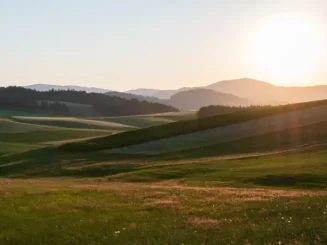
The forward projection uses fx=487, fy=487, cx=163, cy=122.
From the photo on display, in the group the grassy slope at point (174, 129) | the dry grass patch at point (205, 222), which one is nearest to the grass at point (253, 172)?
the dry grass patch at point (205, 222)

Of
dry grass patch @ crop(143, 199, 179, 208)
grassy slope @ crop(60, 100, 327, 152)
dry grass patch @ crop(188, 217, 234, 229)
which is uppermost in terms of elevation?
grassy slope @ crop(60, 100, 327, 152)

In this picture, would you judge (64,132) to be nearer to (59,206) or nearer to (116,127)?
(116,127)

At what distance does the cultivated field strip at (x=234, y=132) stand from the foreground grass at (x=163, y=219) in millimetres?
51907

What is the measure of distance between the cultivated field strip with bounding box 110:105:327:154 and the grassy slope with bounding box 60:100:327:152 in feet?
8.51

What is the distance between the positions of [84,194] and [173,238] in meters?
16.5

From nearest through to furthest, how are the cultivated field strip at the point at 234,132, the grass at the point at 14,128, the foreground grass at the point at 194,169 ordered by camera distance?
the foreground grass at the point at 194,169, the cultivated field strip at the point at 234,132, the grass at the point at 14,128

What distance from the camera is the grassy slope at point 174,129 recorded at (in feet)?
305

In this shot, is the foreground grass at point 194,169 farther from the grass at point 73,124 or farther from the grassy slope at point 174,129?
the grass at point 73,124

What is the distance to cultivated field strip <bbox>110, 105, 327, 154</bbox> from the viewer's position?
86.2 meters

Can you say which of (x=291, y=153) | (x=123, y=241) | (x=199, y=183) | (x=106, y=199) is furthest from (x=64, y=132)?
(x=123, y=241)

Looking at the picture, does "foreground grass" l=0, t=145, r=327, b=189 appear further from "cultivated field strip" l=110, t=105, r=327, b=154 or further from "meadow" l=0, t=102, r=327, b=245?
"cultivated field strip" l=110, t=105, r=327, b=154

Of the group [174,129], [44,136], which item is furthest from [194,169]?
[44,136]

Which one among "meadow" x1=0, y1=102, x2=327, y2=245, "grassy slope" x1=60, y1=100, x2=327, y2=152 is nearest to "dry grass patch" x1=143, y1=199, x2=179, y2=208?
"meadow" x1=0, y1=102, x2=327, y2=245

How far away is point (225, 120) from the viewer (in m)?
100
